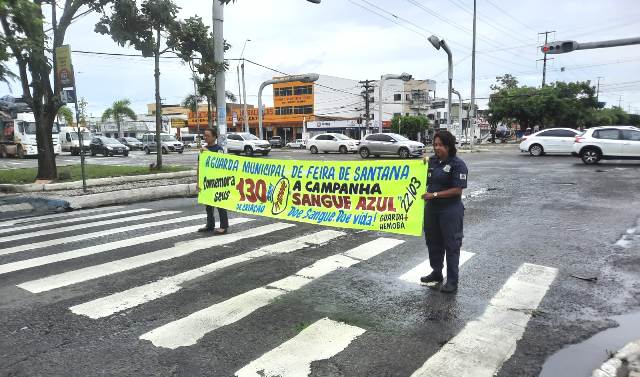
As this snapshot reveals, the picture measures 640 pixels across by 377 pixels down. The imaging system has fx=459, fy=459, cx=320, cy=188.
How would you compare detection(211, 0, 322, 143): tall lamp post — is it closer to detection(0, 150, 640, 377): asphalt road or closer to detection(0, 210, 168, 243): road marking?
detection(0, 210, 168, 243): road marking

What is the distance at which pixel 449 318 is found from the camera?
434 centimetres

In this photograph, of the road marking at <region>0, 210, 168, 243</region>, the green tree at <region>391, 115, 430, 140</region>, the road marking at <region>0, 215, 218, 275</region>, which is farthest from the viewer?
the green tree at <region>391, 115, 430, 140</region>

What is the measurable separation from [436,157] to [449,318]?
1686mm

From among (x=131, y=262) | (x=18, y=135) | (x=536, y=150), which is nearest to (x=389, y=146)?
(x=536, y=150)

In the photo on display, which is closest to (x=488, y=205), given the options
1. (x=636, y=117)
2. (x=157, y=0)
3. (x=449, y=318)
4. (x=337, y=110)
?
(x=449, y=318)

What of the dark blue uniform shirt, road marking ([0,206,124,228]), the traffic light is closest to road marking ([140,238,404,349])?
the dark blue uniform shirt

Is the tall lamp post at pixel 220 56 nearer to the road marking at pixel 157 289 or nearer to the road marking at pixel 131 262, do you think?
the road marking at pixel 131 262

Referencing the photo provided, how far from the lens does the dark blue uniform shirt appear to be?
4.70 meters

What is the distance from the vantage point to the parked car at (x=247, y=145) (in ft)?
99.5

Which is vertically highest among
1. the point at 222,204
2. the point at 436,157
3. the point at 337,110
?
the point at 337,110

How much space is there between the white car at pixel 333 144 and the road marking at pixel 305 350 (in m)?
28.7

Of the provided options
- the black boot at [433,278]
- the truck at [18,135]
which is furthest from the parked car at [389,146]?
the black boot at [433,278]

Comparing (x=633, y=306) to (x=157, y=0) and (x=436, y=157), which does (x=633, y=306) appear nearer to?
(x=436, y=157)

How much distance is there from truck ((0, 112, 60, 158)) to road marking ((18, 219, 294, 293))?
2877 cm
